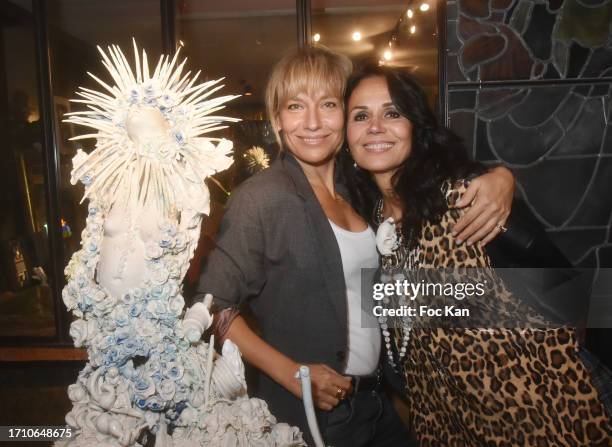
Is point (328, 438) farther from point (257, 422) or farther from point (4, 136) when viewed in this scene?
point (4, 136)

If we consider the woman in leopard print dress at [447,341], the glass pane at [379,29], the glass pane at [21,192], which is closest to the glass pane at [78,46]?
the glass pane at [21,192]

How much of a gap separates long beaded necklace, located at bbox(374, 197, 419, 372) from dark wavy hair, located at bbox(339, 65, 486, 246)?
0.12ft

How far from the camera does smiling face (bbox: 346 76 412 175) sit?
1.46 metres

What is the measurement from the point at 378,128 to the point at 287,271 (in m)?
0.60

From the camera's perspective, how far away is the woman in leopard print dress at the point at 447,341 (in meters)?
1.14

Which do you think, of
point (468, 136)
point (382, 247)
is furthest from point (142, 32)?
point (382, 247)

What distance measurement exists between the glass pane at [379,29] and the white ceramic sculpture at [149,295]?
84.2 inches

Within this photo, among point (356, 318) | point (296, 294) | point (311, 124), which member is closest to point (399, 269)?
point (356, 318)

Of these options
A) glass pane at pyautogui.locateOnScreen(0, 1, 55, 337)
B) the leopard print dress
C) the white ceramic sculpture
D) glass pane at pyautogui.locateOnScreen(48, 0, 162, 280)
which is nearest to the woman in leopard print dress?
the leopard print dress

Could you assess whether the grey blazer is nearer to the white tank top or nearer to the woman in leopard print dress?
the white tank top

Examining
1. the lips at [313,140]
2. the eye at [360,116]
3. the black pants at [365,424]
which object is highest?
the eye at [360,116]

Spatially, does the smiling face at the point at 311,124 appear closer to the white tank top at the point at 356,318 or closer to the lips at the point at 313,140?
the lips at the point at 313,140

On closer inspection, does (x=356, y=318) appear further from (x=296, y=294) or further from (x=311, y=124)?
(x=311, y=124)

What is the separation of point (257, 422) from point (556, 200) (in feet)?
7.73
